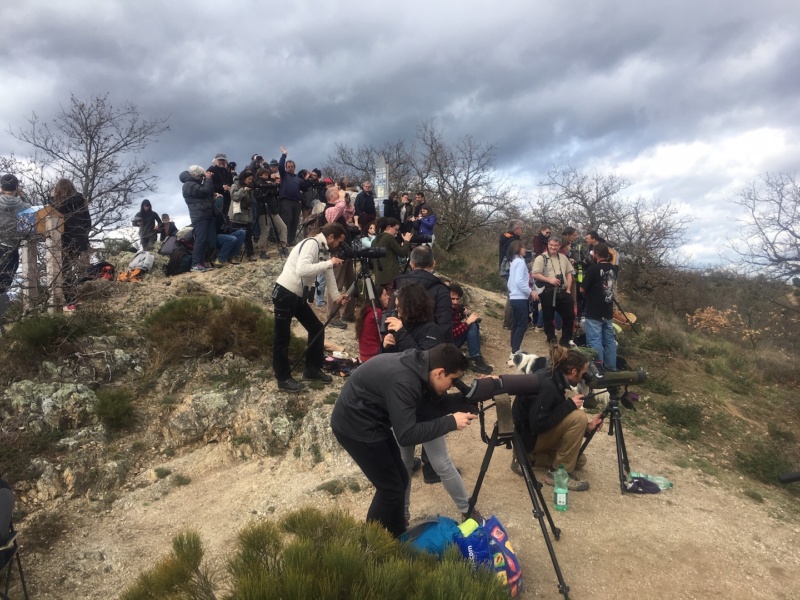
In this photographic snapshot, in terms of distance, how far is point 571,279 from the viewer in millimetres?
7301

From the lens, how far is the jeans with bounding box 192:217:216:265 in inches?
336

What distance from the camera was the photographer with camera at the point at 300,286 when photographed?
4801 mm

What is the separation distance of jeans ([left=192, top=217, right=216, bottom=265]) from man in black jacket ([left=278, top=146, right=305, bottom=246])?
1.57 metres

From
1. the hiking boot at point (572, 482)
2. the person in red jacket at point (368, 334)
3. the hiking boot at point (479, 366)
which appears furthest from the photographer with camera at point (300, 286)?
the hiking boot at point (572, 482)

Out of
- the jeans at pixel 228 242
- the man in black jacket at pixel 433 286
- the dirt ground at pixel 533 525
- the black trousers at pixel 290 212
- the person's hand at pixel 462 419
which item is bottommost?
the dirt ground at pixel 533 525

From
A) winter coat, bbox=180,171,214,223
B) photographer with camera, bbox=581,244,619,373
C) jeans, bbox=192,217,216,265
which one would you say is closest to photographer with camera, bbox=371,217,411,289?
photographer with camera, bbox=581,244,619,373

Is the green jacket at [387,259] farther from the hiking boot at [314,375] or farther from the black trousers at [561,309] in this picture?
the black trousers at [561,309]

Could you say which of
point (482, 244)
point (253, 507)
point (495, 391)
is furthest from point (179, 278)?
point (482, 244)

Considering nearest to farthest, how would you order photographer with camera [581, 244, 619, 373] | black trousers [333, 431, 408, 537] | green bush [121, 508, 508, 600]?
green bush [121, 508, 508, 600], black trousers [333, 431, 408, 537], photographer with camera [581, 244, 619, 373]

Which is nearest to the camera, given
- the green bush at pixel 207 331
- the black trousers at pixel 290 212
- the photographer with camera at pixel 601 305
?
the green bush at pixel 207 331

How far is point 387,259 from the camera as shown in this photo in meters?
6.86

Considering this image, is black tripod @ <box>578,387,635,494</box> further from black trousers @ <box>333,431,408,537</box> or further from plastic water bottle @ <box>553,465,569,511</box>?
black trousers @ <box>333,431,408,537</box>

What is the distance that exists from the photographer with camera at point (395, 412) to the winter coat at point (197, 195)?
6.50 m

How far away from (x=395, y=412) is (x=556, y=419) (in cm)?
215
